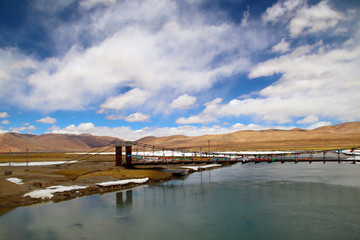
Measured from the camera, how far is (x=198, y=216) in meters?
27.4

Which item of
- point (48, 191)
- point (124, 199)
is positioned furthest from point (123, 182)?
point (48, 191)

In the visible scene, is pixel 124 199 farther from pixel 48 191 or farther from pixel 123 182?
pixel 48 191

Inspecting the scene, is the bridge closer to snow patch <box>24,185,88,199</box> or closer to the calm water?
the calm water

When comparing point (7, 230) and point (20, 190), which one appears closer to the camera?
point (7, 230)

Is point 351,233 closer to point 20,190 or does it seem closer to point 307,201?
point 307,201

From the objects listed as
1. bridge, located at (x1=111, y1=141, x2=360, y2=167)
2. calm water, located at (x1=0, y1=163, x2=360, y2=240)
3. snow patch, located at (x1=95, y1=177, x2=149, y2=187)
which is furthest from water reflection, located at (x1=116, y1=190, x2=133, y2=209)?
bridge, located at (x1=111, y1=141, x2=360, y2=167)

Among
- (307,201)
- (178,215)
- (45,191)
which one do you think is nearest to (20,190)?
(45,191)

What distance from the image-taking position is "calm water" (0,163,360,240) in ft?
73.3

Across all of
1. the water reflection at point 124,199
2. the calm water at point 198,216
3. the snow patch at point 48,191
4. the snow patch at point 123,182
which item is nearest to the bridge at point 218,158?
the snow patch at point 123,182

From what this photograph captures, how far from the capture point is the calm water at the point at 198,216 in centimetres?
2233

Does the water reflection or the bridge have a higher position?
the bridge

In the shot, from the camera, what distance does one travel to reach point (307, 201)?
106ft

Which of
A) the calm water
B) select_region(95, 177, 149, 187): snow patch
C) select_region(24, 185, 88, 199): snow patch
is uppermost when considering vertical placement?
select_region(24, 185, 88, 199): snow patch

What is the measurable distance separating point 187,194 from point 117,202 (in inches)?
441
